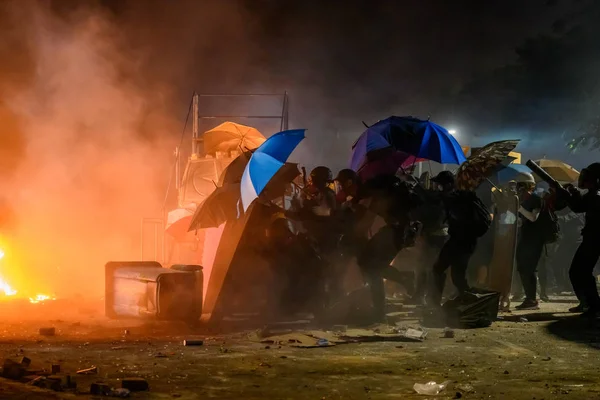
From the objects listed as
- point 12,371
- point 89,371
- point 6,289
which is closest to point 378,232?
point 89,371

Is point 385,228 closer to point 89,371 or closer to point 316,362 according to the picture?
point 316,362

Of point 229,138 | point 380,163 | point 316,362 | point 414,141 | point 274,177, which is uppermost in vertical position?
point 229,138

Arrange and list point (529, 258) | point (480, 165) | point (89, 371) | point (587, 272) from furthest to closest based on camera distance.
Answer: point (529, 258)
point (480, 165)
point (587, 272)
point (89, 371)

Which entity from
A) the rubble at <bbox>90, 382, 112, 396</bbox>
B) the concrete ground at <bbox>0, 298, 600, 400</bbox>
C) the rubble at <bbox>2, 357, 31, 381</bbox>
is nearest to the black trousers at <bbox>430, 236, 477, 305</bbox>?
the concrete ground at <bbox>0, 298, 600, 400</bbox>

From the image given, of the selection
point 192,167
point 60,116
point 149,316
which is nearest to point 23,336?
point 149,316

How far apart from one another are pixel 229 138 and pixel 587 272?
24.8 ft

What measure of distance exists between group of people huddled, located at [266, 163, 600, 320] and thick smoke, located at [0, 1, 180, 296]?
7.31m

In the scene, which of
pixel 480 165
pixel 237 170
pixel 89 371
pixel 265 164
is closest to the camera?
pixel 89 371

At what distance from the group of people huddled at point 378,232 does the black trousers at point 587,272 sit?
0.04 feet

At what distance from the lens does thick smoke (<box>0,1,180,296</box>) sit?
1553cm

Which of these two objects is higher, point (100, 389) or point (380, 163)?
point (380, 163)

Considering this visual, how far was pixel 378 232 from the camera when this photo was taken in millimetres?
8539

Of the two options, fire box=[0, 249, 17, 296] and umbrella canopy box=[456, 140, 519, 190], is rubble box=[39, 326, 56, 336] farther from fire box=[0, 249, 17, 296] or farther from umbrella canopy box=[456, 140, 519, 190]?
umbrella canopy box=[456, 140, 519, 190]

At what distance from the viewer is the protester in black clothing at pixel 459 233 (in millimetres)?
8727
